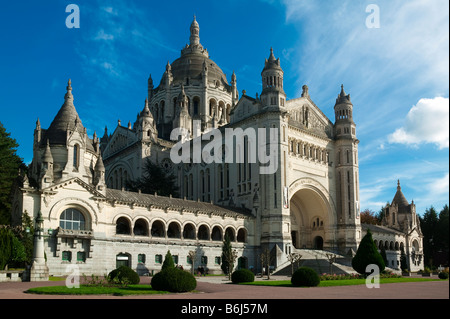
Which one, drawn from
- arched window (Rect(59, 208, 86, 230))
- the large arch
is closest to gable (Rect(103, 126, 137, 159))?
the large arch

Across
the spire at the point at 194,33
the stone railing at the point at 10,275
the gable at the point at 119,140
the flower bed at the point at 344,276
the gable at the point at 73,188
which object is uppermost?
the spire at the point at 194,33

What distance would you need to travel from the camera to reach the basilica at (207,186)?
48312 mm

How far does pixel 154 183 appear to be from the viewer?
235 ft

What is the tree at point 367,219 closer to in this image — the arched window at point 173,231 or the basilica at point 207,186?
the basilica at point 207,186

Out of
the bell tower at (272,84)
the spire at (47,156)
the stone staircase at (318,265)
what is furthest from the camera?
the bell tower at (272,84)

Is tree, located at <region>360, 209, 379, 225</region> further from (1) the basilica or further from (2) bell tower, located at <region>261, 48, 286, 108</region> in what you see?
(2) bell tower, located at <region>261, 48, 286, 108</region>

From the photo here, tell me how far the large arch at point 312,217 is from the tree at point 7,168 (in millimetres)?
37459

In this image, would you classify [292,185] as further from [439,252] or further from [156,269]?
[439,252]

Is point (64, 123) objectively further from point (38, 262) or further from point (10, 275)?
point (10, 275)

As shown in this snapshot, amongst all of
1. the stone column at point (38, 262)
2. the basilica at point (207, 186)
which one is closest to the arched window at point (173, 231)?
the basilica at point (207, 186)

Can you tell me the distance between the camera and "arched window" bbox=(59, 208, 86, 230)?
47.2 metres

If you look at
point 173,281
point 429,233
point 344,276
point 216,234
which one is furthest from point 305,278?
point 429,233

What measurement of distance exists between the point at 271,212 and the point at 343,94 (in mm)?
26987

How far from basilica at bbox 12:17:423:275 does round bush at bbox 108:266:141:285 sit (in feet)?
49.8
